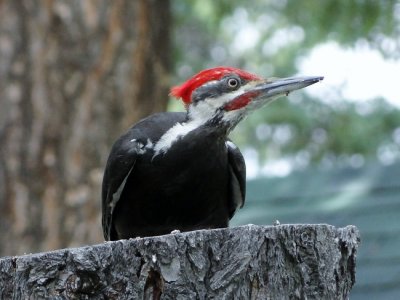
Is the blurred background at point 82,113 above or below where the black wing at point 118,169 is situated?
above

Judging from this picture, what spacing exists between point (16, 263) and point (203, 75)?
183 cm

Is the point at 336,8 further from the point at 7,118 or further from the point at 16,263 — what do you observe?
the point at 16,263

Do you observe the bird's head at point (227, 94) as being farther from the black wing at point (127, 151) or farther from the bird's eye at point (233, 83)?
the black wing at point (127, 151)

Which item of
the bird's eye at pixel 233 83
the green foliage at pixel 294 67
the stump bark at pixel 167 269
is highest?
the green foliage at pixel 294 67

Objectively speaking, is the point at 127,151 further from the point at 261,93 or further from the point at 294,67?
the point at 294,67


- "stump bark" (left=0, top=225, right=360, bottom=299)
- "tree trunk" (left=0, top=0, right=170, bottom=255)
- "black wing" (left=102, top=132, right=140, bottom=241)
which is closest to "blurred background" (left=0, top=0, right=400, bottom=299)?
"tree trunk" (left=0, top=0, right=170, bottom=255)

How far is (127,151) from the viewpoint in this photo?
5004 millimetres

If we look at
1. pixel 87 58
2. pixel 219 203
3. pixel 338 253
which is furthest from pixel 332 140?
pixel 338 253

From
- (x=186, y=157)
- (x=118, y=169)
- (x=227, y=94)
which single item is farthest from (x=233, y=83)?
(x=118, y=169)

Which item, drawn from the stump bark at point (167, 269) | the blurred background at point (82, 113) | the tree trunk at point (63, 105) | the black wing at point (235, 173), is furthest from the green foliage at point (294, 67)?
the stump bark at point (167, 269)

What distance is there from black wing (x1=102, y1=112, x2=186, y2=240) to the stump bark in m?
1.69

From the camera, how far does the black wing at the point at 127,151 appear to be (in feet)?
16.4

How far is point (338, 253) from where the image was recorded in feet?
11.8

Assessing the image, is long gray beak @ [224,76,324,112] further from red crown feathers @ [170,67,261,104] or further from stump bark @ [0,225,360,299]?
stump bark @ [0,225,360,299]
